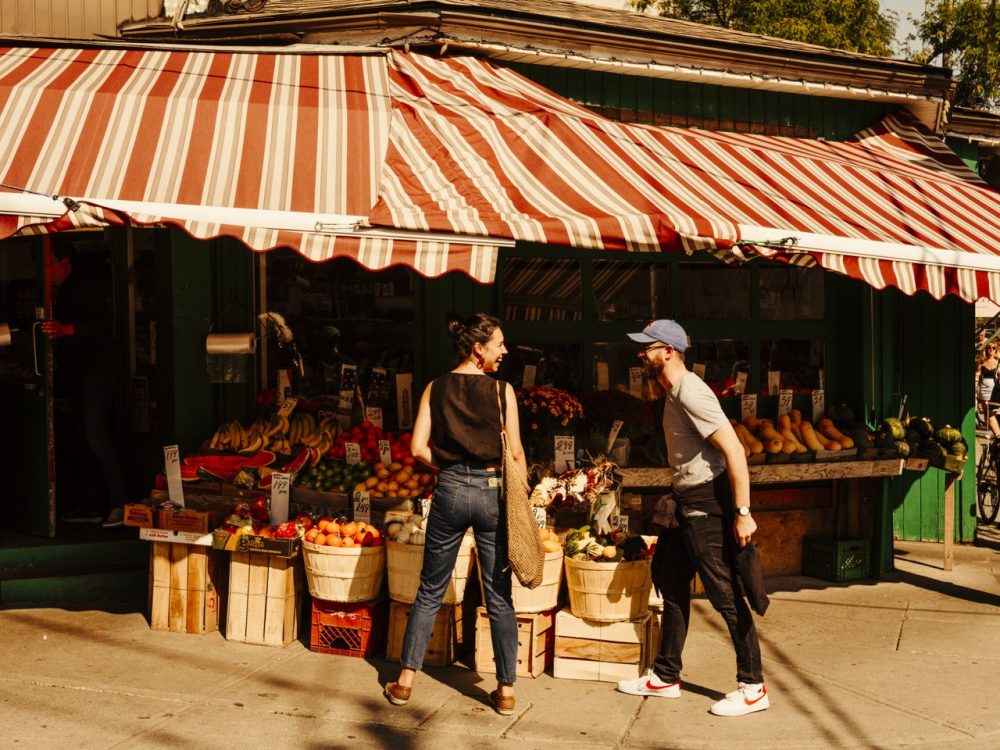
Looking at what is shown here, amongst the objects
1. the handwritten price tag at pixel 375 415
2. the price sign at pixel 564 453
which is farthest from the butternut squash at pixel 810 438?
the handwritten price tag at pixel 375 415

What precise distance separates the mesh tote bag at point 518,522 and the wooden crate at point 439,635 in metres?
1.02

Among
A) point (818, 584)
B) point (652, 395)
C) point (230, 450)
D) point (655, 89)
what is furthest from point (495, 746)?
point (655, 89)

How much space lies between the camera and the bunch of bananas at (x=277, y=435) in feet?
26.0

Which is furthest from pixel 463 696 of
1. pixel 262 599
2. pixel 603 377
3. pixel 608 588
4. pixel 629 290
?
pixel 629 290

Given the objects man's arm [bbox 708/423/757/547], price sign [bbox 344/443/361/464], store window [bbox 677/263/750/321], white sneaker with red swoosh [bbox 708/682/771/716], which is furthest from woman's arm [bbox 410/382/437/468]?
store window [bbox 677/263/750/321]

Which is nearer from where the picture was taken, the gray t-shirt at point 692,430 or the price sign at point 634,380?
the gray t-shirt at point 692,430

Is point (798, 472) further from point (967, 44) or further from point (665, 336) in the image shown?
point (967, 44)

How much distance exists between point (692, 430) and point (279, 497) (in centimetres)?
289

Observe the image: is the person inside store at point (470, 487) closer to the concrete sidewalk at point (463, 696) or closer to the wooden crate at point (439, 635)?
the concrete sidewalk at point (463, 696)

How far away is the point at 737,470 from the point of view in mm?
5613

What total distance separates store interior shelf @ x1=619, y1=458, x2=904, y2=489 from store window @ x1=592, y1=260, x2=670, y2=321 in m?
1.47

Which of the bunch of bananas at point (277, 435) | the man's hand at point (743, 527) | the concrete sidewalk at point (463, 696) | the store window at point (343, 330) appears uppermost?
the store window at point (343, 330)

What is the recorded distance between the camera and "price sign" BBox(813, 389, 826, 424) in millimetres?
9367

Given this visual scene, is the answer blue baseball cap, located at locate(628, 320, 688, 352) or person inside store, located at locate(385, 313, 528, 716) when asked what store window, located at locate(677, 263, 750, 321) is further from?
person inside store, located at locate(385, 313, 528, 716)
